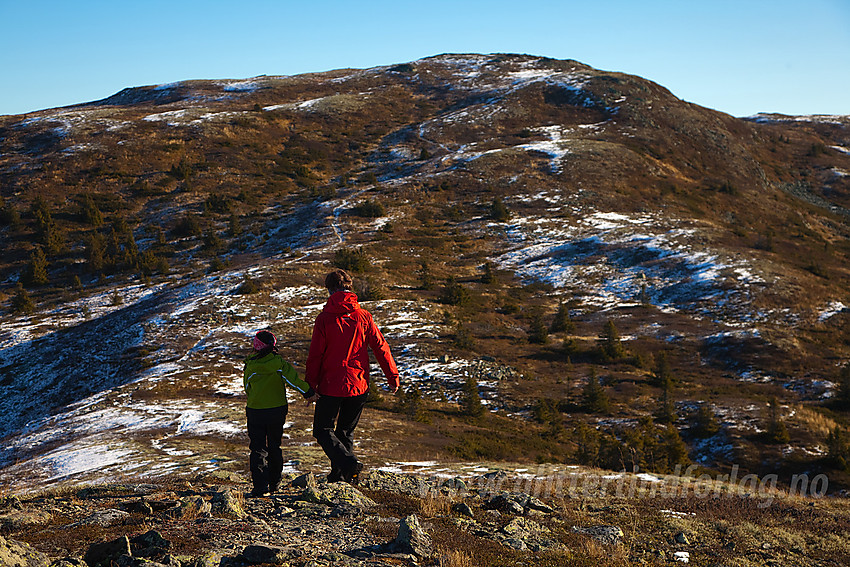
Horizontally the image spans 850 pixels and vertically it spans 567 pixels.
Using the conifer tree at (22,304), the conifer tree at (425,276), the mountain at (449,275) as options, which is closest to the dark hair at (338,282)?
the mountain at (449,275)

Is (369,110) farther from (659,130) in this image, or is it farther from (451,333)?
(451,333)

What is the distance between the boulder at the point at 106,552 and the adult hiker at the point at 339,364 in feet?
9.44

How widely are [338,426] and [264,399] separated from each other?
1.10 meters

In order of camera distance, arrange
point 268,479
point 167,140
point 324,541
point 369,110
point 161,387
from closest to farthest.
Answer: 1. point 324,541
2. point 268,479
3. point 161,387
4. point 167,140
5. point 369,110

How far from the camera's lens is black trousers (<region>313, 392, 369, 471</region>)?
300 inches

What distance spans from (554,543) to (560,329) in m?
29.0

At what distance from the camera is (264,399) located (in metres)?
7.75

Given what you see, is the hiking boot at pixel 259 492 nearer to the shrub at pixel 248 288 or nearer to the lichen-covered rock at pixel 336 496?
the lichen-covered rock at pixel 336 496

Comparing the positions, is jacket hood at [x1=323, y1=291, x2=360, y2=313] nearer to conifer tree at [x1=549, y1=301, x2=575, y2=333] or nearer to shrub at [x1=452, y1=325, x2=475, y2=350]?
shrub at [x1=452, y1=325, x2=475, y2=350]

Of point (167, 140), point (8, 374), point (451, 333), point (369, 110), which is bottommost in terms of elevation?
point (8, 374)

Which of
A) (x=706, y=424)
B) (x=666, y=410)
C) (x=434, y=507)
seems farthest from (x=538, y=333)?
(x=434, y=507)

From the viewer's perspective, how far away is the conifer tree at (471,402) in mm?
22950

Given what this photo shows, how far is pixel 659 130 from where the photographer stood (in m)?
78.6

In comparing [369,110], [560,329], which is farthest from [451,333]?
[369,110]
